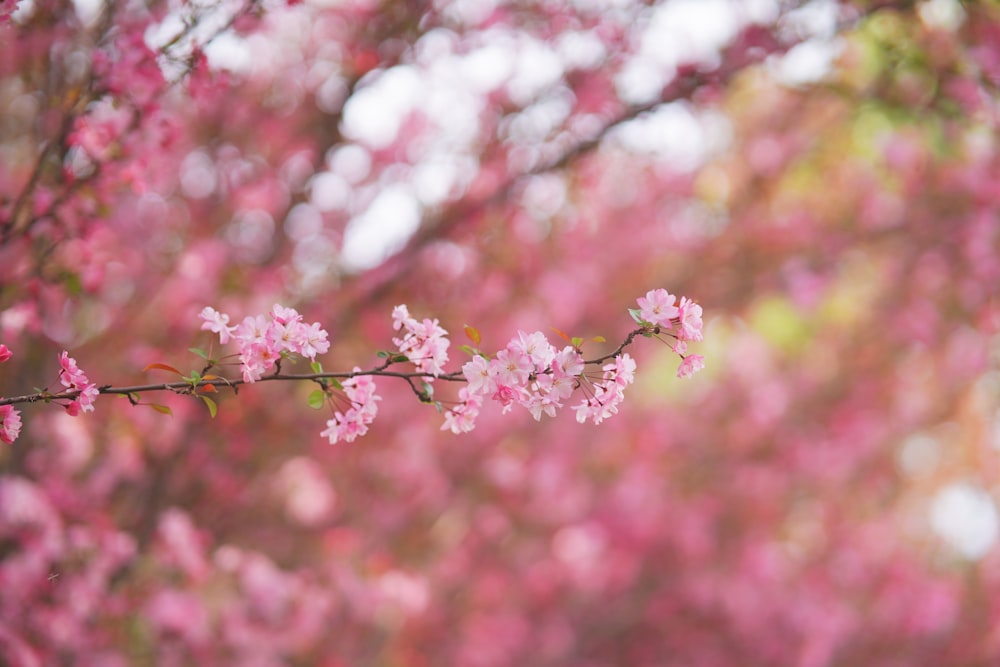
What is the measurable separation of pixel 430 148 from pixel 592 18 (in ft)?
5.47

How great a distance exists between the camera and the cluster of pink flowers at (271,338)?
1670mm

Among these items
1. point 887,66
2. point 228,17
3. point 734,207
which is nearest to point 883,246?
point 734,207

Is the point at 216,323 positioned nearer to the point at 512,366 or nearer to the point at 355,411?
the point at 355,411

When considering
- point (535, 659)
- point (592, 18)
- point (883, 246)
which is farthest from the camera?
point (535, 659)

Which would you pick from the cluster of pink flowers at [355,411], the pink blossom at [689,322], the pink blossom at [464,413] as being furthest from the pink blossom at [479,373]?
the pink blossom at [689,322]

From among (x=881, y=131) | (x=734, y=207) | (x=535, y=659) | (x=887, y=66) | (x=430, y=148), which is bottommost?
(x=535, y=659)

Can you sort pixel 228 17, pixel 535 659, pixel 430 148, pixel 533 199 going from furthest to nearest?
pixel 535 659 → pixel 430 148 → pixel 533 199 → pixel 228 17

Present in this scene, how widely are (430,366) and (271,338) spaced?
0.32 m

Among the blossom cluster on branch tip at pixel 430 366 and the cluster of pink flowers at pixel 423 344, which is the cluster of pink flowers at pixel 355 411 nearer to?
the blossom cluster on branch tip at pixel 430 366

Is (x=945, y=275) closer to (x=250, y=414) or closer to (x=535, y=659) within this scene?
(x=535, y=659)

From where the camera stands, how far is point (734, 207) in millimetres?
5789

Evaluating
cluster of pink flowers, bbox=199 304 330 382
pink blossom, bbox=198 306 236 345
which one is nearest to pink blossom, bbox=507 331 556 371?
cluster of pink flowers, bbox=199 304 330 382

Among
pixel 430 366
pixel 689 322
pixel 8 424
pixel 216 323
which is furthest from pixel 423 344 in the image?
pixel 8 424

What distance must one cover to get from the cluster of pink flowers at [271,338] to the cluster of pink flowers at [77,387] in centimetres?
26
